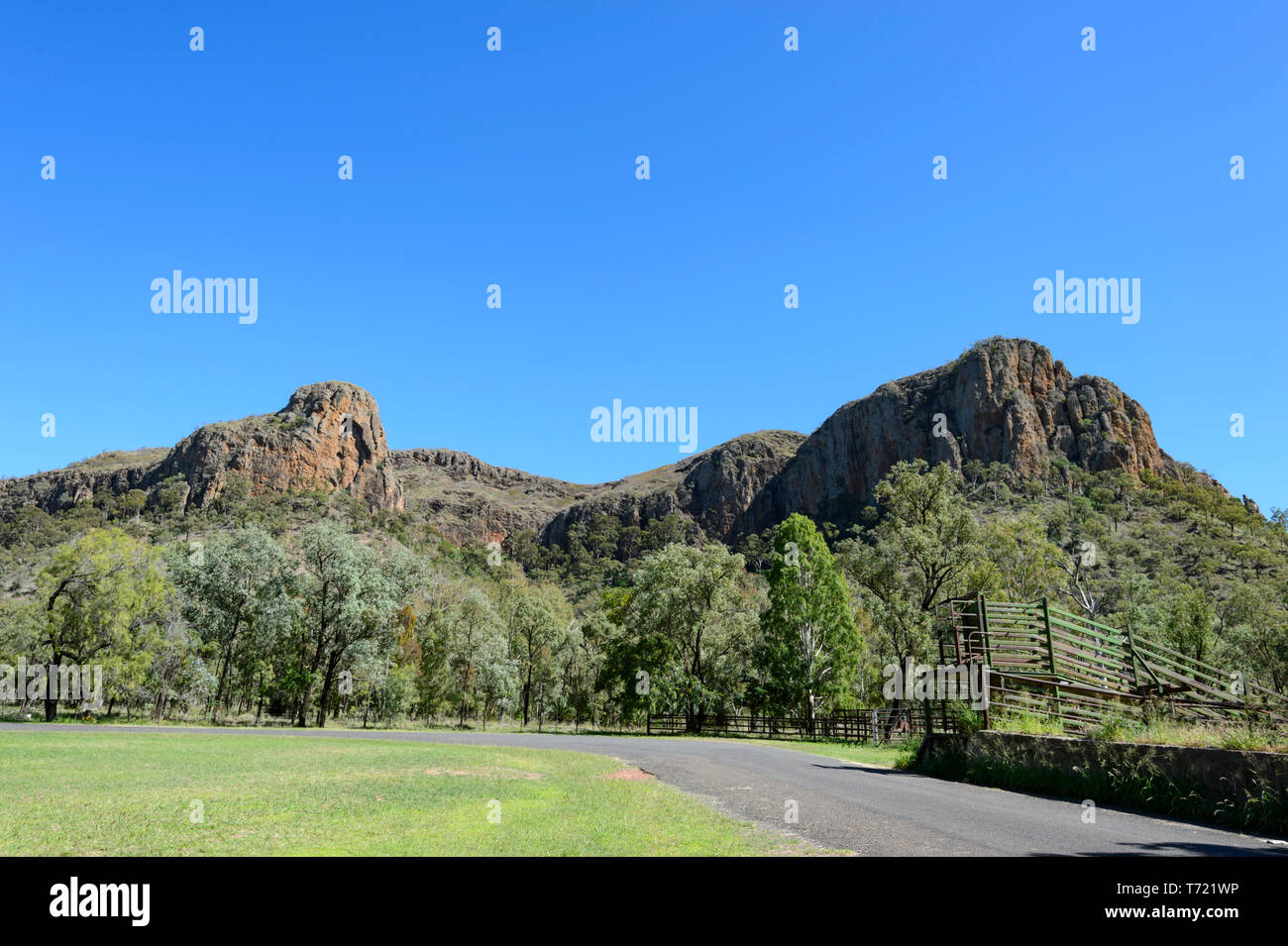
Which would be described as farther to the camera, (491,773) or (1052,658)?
(491,773)

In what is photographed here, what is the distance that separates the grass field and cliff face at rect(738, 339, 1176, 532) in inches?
5801

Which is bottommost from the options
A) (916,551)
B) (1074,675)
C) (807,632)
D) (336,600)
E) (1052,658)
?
(807,632)

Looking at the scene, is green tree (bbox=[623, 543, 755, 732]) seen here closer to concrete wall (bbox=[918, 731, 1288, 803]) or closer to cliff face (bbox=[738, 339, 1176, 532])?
concrete wall (bbox=[918, 731, 1288, 803])

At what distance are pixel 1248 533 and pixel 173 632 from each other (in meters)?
111

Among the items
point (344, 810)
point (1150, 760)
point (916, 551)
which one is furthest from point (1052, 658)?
point (916, 551)

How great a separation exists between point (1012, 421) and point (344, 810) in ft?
539

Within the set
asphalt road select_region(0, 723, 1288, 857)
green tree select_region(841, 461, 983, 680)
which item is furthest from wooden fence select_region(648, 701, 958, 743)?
asphalt road select_region(0, 723, 1288, 857)

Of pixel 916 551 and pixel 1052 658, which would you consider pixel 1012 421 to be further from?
pixel 1052 658

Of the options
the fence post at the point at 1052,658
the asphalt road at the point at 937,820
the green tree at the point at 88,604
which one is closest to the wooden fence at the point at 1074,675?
the fence post at the point at 1052,658

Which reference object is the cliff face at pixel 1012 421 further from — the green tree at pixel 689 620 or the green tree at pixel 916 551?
the green tree at pixel 916 551

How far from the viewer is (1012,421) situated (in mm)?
150625

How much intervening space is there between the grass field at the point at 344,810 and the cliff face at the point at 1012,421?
147333mm

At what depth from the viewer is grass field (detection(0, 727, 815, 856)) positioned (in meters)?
7.07

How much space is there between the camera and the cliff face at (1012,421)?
14390 cm
